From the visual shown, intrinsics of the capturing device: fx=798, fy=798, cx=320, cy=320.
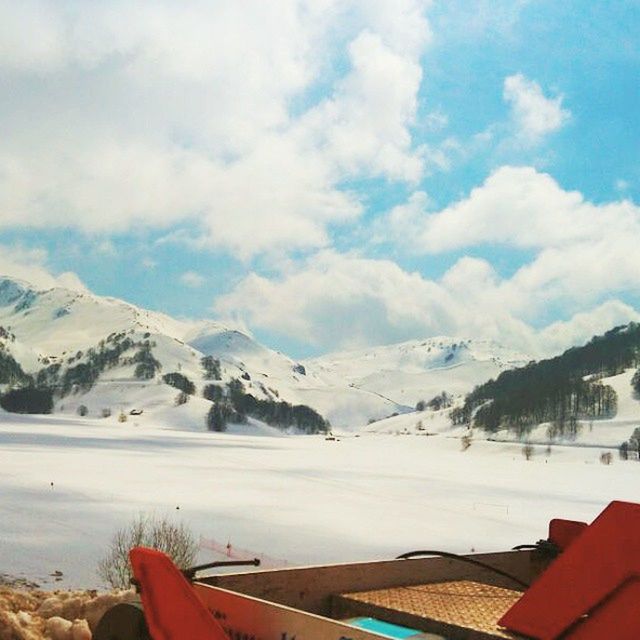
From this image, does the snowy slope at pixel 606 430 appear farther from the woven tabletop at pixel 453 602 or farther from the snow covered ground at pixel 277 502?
the woven tabletop at pixel 453 602

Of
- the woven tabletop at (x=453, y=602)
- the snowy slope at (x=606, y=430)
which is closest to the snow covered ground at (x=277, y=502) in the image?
the woven tabletop at (x=453, y=602)

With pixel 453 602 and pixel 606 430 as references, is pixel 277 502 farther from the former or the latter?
pixel 606 430

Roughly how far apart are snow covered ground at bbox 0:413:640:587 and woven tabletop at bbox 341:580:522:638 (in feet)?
50.1

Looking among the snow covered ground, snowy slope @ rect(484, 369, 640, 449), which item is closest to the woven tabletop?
the snow covered ground

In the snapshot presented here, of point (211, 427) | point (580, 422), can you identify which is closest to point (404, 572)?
point (580, 422)

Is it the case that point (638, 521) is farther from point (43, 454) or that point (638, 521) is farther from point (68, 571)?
point (43, 454)

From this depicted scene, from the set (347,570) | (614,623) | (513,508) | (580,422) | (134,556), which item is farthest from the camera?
(580,422)

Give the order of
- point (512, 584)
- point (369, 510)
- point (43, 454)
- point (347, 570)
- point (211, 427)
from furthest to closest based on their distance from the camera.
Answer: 1. point (211, 427)
2. point (43, 454)
3. point (369, 510)
4. point (512, 584)
5. point (347, 570)

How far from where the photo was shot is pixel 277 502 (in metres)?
40.4

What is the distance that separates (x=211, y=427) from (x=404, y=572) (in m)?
178

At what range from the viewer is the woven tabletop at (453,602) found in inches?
145

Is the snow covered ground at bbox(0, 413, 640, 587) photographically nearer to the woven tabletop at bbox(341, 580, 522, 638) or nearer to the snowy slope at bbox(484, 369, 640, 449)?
the woven tabletop at bbox(341, 580, 522, 638)

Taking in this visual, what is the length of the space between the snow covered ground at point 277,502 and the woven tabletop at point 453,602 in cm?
1527

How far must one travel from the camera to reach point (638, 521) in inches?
117
